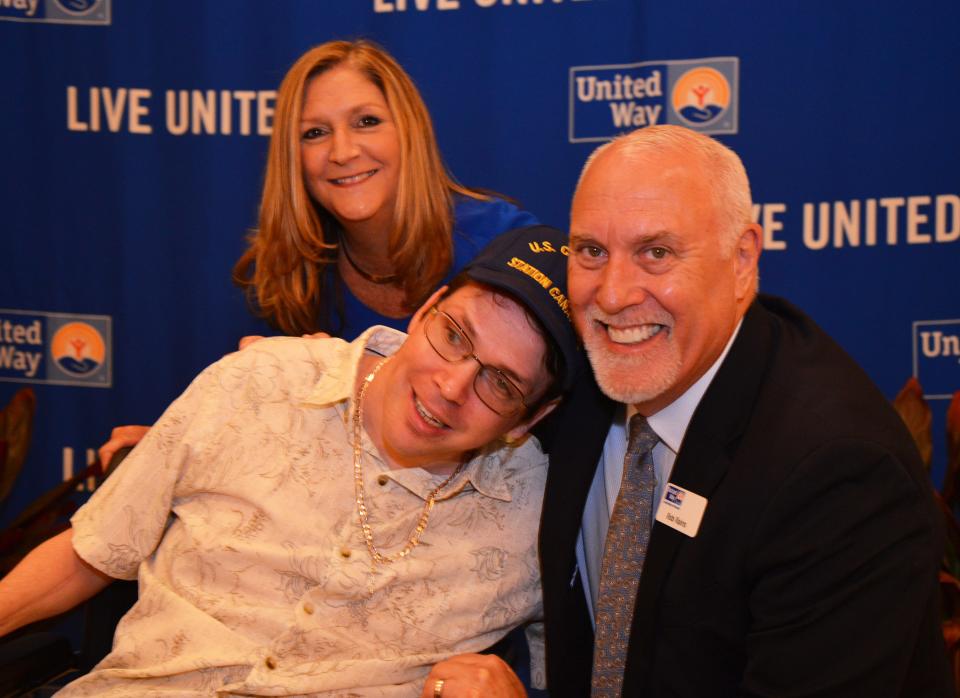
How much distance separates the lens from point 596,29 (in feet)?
10.9

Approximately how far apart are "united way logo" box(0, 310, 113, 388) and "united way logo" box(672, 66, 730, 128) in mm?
2287

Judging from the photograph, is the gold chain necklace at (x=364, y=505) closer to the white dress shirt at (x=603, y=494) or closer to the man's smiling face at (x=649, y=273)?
the white dress shirt at (x=603, y=494)

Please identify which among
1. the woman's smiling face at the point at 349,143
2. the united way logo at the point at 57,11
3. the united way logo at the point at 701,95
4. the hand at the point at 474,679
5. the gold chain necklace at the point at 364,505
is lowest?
the hand at the point at 474,679

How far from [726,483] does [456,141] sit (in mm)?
2204

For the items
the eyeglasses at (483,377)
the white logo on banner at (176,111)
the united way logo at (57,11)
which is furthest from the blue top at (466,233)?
the united way logo at (57,11)

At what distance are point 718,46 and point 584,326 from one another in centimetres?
196

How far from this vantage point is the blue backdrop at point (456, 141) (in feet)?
10.5

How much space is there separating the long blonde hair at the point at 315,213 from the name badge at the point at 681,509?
4.09 feet

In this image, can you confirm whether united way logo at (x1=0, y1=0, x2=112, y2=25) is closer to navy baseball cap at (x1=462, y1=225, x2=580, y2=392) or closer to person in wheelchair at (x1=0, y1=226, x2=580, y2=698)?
person in wheelchair at (x1=0, y1=226, x2=580, y2=698)

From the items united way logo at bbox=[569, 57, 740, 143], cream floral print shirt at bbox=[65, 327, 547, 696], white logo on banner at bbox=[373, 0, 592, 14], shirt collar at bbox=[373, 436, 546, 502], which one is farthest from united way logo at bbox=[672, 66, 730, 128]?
cream floral print shirt at bbox=[65, 327, 547, 696]

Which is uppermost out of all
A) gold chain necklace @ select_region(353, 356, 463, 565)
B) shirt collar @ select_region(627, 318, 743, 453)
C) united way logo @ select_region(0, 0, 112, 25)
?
united way logo @ select_region(0, 0, 112, 25)

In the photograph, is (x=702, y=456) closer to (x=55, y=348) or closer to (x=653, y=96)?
(x=653, y=96)

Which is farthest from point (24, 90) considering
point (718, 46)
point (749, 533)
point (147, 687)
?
point (749, 533)

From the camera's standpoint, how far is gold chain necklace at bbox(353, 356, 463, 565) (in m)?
1.75
